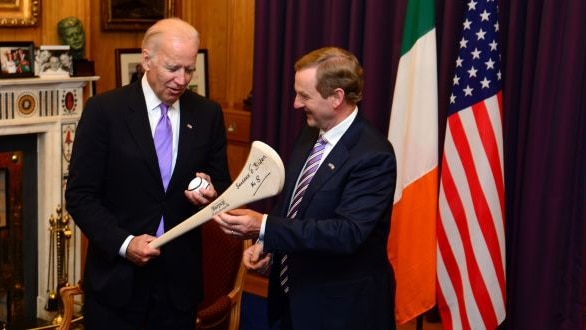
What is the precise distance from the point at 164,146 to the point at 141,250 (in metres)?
0.37

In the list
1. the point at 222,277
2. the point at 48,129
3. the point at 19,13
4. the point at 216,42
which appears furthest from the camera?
the point at 216,42

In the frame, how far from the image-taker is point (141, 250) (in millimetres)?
2811

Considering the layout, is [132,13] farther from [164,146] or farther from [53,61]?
[164,146]

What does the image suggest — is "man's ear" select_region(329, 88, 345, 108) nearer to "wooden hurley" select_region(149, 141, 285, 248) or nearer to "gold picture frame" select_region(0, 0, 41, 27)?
"wooden hurley" select_region(149, 141, 285, 248)

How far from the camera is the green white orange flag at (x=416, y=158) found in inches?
158

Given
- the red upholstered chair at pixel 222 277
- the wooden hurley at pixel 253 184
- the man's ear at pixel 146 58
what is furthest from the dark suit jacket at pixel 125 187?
the red upholstered chair at pixel 222 277

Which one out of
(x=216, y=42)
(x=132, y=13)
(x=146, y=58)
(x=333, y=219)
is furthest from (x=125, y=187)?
(x=216, y=42)

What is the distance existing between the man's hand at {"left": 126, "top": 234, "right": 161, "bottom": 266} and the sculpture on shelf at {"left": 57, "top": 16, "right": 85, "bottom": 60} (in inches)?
80.1

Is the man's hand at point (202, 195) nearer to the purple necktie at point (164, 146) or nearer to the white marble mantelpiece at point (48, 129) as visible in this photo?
the purple necktie at point (164, 146)

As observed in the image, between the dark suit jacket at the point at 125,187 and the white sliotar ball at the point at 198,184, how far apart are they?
0.32ft

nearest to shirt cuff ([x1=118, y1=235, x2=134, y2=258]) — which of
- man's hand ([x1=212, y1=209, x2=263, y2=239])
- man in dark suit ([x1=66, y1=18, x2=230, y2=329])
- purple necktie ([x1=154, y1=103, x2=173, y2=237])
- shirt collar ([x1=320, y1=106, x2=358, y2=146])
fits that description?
man in dark suit ([x1=66, y1=18, x2=230, y2=329])

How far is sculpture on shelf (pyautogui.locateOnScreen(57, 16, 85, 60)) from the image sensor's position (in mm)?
4539

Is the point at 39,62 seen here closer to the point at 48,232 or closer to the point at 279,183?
the point at 48,232

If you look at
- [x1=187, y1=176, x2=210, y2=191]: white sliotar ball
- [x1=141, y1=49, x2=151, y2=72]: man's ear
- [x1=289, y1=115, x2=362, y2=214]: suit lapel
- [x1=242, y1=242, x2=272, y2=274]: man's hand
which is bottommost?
[x1=242, y1=242, x2=272, y2=274]: man's hand
